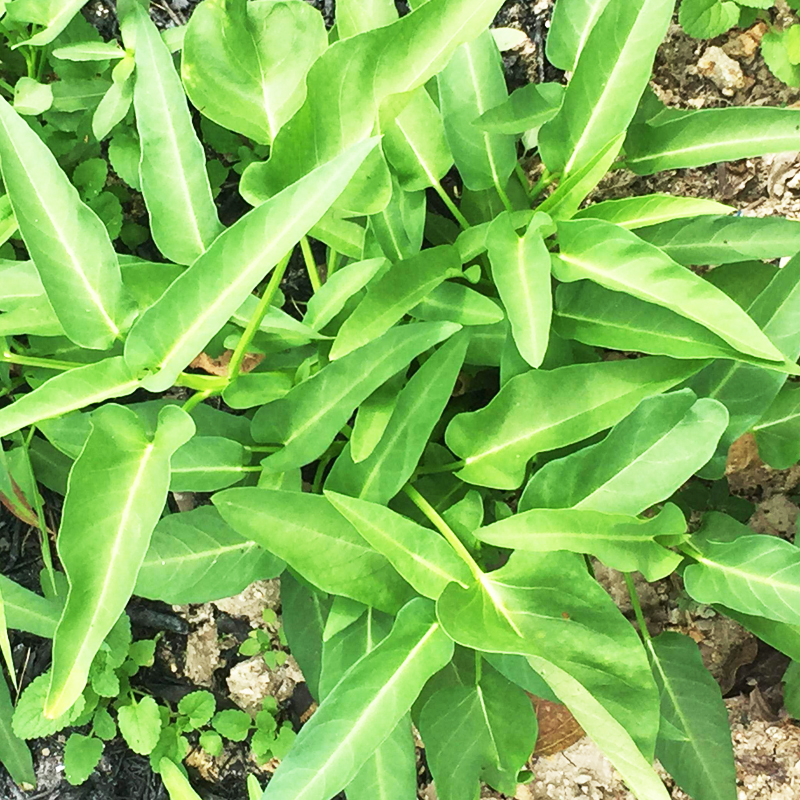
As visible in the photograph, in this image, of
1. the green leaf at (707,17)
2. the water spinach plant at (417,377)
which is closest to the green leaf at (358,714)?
the water spinach plant at (417,377)

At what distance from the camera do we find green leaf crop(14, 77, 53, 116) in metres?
0.97

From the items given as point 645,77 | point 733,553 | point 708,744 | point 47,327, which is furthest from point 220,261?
point 708,744

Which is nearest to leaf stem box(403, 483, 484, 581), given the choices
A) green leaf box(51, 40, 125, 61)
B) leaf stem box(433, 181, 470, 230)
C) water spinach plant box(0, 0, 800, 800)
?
water spinach plant box(0, 0, 800, 800)

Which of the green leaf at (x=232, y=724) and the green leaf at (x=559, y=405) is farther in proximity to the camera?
the green leaf at (x=232, y=724)

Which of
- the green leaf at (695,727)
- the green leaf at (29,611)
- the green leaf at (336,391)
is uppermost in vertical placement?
the green leaf at (336,391)

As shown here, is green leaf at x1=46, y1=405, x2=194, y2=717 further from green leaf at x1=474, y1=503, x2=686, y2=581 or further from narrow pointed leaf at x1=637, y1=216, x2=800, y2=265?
narrow pointed leaf at x1=637, y1=216, x2=800, y2=265

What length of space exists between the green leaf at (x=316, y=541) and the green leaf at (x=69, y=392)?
0.50 ft

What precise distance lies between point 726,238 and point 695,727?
1.99 ft

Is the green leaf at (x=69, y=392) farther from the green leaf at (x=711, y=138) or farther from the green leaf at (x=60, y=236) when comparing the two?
the green leaf at (x=711, y=138)

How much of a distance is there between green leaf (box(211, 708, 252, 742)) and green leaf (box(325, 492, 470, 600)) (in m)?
0.68

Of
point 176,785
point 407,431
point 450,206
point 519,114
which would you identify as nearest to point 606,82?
point 519,114

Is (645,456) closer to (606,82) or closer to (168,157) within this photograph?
(606,82)

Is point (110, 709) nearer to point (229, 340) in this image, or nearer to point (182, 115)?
point (229, 340)

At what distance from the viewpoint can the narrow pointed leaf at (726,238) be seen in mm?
840
